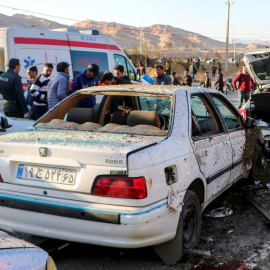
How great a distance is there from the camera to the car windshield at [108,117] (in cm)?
382

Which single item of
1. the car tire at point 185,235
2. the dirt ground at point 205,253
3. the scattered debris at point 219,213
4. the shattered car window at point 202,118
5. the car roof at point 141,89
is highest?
the car roof at point 141,89

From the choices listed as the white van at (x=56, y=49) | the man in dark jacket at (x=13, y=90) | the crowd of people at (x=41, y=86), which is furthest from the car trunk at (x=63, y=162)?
the white van at (x=56, y=49)

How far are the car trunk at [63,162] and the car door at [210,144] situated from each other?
2.07 feet

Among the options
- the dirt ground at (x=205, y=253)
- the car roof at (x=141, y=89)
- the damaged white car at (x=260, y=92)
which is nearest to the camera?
the dirt ground at (x=205, y=253)

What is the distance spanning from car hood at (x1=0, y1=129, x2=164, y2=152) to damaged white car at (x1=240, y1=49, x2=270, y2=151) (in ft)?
15.6

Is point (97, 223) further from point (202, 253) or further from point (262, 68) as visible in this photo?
point (262, 68)

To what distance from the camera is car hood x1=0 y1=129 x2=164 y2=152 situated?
3186mm

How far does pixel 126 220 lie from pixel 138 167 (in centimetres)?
38

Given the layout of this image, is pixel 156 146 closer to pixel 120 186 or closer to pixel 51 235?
pixel 120 186

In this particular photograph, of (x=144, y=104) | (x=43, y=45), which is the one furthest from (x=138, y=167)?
(x=43, y=45)

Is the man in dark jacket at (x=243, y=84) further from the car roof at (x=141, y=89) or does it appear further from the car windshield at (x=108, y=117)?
the car roof at (x=141, y=89)

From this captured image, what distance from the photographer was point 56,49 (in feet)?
34.6

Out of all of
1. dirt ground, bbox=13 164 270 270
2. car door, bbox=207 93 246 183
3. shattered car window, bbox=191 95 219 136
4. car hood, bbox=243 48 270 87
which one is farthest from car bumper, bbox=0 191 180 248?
car hood, bbox=243 48 270 87

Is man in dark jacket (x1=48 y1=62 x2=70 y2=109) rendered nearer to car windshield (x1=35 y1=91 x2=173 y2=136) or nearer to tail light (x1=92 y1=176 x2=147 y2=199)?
car windshield (x1=35 y1=91 x2=173 y2=136)
